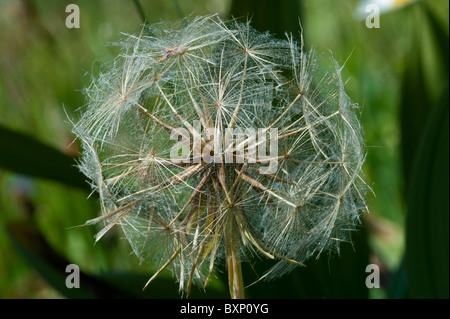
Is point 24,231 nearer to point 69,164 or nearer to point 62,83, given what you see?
point 69,164

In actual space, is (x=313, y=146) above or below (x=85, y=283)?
above

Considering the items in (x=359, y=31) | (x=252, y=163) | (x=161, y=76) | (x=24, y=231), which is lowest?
(x=252, y=163)

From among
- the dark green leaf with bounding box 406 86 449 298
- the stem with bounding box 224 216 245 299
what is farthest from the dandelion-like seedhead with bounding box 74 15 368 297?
the dark green leaf with bounding box 406 86 449 298

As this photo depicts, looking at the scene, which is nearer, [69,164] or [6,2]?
[69,164]

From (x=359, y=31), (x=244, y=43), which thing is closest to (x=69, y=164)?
(x=244, y=43)

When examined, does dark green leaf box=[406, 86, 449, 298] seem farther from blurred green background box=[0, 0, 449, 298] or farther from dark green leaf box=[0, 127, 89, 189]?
dark green leaf box=[0, 127, 89, 189]

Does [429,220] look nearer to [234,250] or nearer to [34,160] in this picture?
[234,250]
